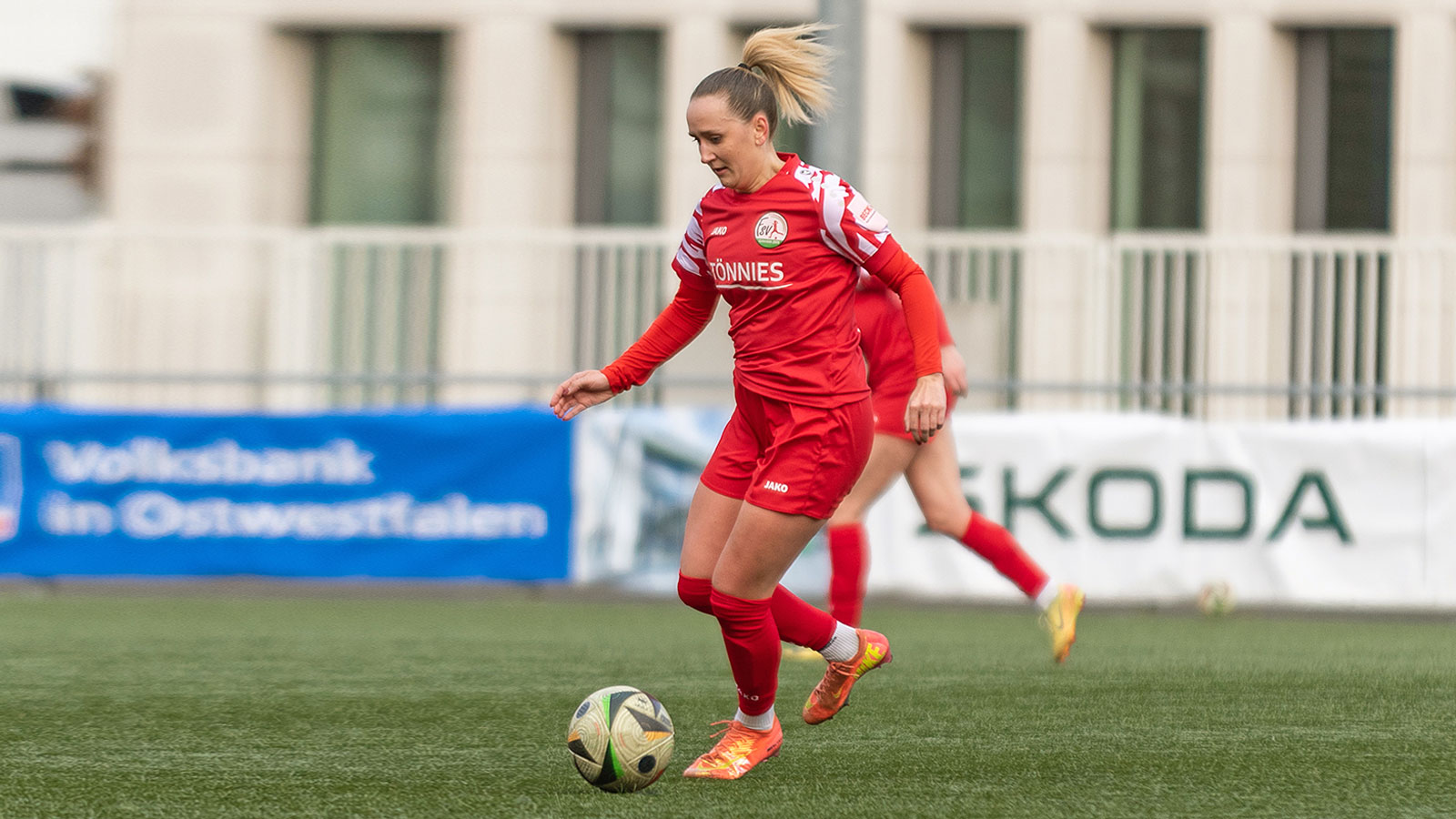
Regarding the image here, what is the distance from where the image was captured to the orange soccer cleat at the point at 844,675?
600 centimetres

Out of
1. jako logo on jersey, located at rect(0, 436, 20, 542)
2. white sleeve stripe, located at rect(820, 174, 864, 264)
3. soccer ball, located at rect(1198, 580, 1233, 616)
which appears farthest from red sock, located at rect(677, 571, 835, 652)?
jako logo on jersey, located at rect(0, 436, 20, 542)

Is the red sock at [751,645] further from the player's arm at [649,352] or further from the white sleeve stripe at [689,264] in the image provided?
the white sleeve stripe at [689,264]

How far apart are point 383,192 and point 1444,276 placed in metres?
9.60

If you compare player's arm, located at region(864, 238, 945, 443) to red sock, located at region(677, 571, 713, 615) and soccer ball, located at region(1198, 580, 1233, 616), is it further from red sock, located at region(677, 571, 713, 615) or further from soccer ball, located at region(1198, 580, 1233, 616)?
soccer ball, located at region(1198, 580, 1233, 616)

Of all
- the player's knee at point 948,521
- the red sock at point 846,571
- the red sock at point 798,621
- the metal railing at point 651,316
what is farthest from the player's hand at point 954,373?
the metal railing at point 651,316

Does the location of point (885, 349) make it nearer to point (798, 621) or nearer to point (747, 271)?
point (798, 621)

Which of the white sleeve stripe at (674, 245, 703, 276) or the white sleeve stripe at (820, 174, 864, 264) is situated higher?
the white sleeve stripe at (820, 174, 864, 264)

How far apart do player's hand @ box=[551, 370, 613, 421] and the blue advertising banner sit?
7.46 m

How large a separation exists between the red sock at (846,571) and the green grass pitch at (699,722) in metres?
0.26

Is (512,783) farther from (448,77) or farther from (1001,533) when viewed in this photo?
(448,77)

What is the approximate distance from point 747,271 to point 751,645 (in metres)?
0.97

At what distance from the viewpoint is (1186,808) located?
491 centimetres

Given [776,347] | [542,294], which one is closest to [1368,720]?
[776,347]

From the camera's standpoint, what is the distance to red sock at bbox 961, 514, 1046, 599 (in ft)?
27.3
